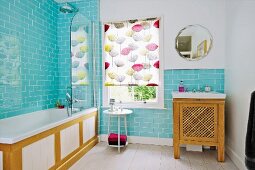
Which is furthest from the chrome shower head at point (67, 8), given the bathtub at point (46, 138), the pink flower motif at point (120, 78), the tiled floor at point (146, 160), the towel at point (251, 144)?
the towel at point (251, 144)

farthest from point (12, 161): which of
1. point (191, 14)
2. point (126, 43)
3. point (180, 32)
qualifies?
point (191, 14)

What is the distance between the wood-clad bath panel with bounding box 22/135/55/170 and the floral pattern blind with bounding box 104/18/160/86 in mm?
1762

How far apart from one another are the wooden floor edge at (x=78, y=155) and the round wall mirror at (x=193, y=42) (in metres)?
2.25

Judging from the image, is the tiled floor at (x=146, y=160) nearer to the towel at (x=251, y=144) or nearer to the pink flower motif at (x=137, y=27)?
the towel at (x=251, y=144)

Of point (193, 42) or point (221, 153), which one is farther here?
point (193, 42)

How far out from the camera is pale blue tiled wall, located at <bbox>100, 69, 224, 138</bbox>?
3.38 m

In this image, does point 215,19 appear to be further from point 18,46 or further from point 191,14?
point 18,46

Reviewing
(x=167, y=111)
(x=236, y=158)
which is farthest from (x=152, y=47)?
(x=236, y=158)

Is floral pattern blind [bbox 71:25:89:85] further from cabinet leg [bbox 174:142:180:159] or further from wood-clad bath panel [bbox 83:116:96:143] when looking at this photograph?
cabinet leg [bbox 174:142:180:159]

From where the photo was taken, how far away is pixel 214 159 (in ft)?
9.66

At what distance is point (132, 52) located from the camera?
3.71 m

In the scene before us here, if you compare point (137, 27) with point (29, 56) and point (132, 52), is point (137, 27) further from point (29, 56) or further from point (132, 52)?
point (29, 56)

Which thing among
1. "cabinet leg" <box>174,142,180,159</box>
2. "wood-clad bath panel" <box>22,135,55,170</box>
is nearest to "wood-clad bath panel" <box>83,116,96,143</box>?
"wood-clad bath panel" <box>22,135,55,170</box>

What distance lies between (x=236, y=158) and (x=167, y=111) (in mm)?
1285
